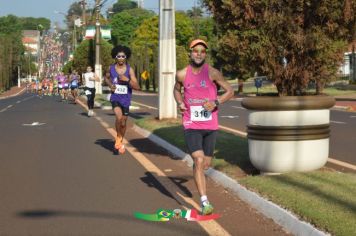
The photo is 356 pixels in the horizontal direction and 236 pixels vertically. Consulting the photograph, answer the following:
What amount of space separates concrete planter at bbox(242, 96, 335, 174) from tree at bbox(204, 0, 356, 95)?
1.11m

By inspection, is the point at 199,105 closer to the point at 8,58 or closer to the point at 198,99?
the point at 198,99

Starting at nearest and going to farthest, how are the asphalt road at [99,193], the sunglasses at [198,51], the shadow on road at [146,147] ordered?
the asphalt road at [99,193]
the sunglasses at [198,51]
the shadow on road at [146,147]

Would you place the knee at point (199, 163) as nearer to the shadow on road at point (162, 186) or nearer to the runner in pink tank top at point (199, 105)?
the runner in pink tank top at point (199, 105)

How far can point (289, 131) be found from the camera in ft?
26.1

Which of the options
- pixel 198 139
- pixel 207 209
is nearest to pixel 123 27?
pixel 198 139

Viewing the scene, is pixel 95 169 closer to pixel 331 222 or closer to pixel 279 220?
pixel 279 220

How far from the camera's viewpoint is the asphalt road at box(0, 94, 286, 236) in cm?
638

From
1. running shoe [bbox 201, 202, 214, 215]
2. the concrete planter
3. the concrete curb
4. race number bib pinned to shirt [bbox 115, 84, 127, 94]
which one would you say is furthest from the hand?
race number bib pinned to shirt [bbox 115, 84, 127, 94]

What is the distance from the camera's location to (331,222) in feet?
18.7

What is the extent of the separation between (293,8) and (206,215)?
12.1ft

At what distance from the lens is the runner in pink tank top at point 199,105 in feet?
22.9

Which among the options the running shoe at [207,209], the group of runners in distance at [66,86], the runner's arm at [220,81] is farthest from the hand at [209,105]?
the group of runners in distance at [66,86]

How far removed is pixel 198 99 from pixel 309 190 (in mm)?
1623

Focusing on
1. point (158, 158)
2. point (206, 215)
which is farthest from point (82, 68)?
point (206, 215)
